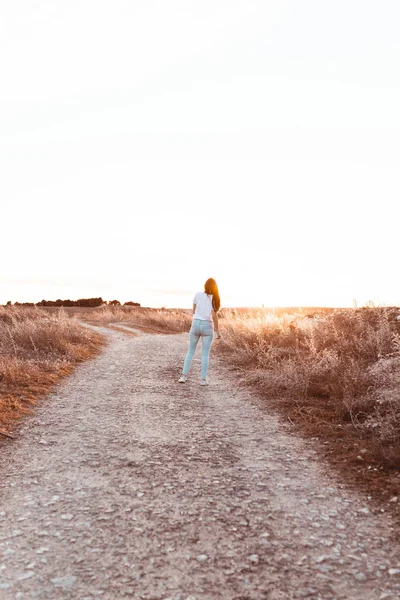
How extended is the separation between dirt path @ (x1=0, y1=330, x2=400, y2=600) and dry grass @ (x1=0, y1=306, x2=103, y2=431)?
1378mm

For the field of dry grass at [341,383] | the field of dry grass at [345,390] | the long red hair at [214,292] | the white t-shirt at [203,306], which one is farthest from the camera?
the long red hair at [214,292]

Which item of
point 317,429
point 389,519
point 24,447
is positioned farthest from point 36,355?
point 389,519

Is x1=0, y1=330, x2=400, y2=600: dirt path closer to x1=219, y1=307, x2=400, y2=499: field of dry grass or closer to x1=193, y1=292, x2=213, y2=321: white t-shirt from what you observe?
x1=219, y1=307, x2=400, y2=499: field of dry grass

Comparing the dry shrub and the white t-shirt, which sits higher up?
the white t-shirt

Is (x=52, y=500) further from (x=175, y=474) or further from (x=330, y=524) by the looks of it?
(x=330, y=524)

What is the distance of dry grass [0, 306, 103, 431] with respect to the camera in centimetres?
976

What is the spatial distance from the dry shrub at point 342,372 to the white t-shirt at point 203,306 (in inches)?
81.9

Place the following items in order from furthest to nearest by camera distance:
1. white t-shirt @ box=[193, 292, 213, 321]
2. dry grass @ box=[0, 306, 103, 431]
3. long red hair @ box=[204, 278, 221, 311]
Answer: long red hair @ box=[204, 278, 221, 311] → white t-shirt @ box=[193, 292, 213, 321] → dry grass @ box=[0, 306, 103, 431]

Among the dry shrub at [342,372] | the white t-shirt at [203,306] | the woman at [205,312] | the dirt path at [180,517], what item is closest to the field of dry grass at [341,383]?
the dry shrub at [342,372]

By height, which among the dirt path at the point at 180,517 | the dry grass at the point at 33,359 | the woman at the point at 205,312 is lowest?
the dirt path at the point at 180,517

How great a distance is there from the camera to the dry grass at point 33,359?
9.76 m

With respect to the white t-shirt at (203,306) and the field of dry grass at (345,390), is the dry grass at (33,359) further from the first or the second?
the field of dry grass at (345,390)

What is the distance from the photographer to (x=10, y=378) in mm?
11016

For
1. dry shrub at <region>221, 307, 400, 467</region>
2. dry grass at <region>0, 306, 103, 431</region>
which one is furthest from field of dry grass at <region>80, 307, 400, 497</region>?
dry grass at <region>0, 306, 103, 431</region>
